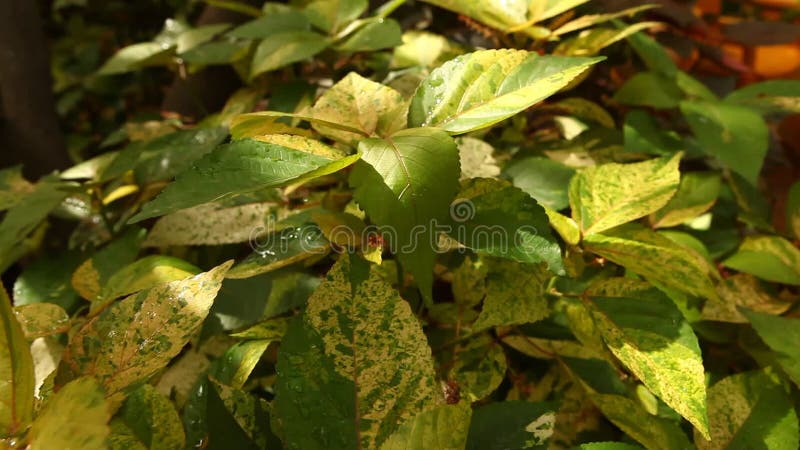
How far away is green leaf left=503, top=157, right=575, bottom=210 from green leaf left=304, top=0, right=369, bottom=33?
1.05 feet

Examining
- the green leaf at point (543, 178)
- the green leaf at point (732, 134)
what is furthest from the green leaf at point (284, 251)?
the green leaf at point (732, 134)

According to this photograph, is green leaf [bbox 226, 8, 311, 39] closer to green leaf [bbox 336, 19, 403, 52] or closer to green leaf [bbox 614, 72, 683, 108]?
green leaf [bbox 336, 19, 403, 52]

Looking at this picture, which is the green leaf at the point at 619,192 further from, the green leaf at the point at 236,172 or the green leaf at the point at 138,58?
the green leaf at the point at 138,58

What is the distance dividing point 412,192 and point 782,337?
41 centimetres

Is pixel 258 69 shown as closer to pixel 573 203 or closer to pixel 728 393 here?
pixel 573 203

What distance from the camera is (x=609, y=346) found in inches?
19.3

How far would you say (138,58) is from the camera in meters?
1.00

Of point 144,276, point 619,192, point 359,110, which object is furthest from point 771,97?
point 144,276

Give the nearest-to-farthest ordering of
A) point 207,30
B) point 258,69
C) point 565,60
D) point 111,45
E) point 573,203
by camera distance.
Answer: point 565,60, point 573,203, point 258,69, point 207,30, point 111,45

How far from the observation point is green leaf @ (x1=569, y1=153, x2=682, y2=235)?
560 millimetres

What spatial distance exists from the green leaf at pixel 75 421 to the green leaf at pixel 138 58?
2.53 ft

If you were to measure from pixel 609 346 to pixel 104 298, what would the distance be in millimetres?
476

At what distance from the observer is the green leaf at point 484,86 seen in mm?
450

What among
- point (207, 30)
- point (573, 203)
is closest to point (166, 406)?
point (573, 203)
